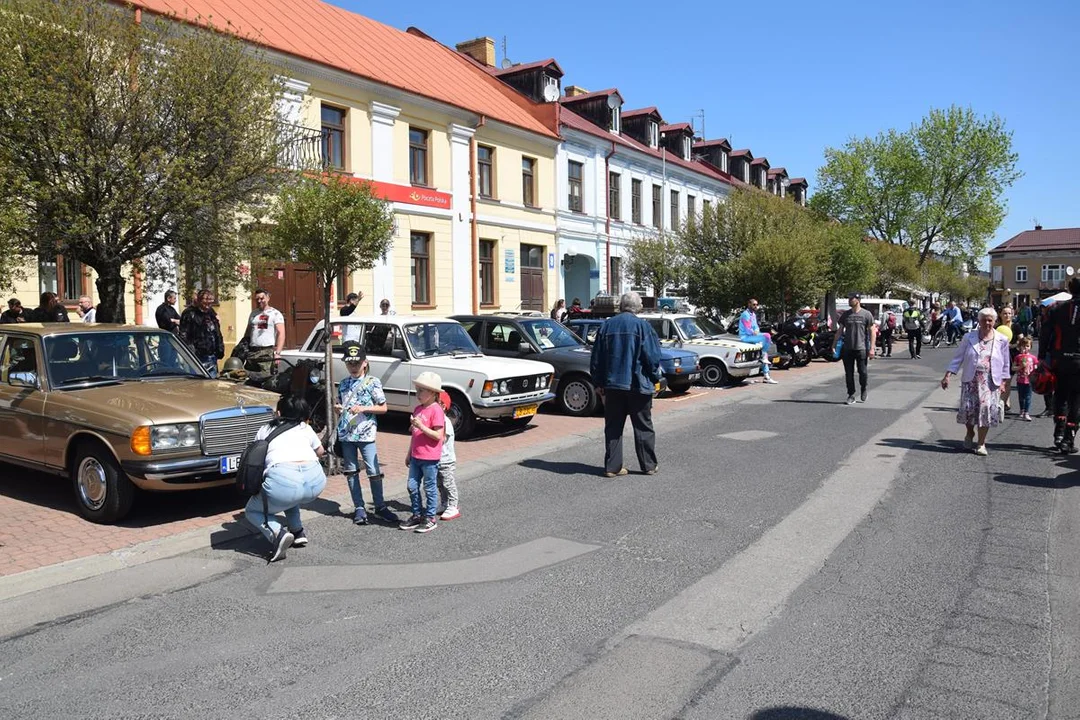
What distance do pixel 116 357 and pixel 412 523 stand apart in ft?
11.5

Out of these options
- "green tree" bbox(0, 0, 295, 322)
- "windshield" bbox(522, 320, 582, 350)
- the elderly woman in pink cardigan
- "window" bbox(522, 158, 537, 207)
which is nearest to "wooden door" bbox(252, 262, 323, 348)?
"windshield" bbox(522, 320, 582, 350)

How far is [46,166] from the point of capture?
30.7 feet

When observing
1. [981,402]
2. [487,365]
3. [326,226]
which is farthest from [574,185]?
[981,402]

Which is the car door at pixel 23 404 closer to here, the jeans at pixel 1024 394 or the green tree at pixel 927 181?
the jeans at pixel 1024 394

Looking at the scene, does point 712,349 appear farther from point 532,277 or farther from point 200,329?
point 532,277

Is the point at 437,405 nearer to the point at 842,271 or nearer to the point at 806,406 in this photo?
the point at 806,406

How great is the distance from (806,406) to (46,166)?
39.4ft

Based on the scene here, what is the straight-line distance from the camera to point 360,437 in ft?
23.8

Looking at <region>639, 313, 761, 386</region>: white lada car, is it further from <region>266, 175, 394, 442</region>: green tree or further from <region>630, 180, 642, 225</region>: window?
<region>630, 180, 642, 225</region>: window

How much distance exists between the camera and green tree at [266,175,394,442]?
1032cm

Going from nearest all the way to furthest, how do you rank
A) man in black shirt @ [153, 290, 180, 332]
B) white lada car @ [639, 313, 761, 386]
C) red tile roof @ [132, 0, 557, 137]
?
man in black shirt @ [153, 290, 180, 332] < white lada car @ [639, 313, 761, 386] < red tile roof @ [132, 0, 557, 137]

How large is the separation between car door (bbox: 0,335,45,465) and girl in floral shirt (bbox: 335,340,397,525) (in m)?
2.67

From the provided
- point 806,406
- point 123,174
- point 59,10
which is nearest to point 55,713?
point 123,174

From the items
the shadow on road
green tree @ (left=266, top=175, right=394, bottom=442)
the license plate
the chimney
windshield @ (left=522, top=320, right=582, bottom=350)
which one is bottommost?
the shadow on road
